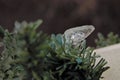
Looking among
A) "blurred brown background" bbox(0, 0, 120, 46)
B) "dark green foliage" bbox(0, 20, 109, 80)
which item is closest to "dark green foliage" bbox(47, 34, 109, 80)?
"dark green foliage" bbox(0, 20, 109, 80)

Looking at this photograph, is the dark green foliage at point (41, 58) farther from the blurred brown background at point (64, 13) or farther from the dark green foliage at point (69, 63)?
the blurred brown background at point (64, 13)

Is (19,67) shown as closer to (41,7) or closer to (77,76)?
(77,76)

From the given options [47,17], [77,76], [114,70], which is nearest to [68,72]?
[77,76]

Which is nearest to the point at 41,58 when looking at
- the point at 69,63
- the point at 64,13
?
the point at 69,63

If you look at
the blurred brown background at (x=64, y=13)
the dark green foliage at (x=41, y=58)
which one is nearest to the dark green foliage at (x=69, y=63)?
the dark green foliage at (x=41, y=58)

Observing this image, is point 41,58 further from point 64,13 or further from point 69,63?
point 64,13

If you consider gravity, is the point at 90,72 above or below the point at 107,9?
below
